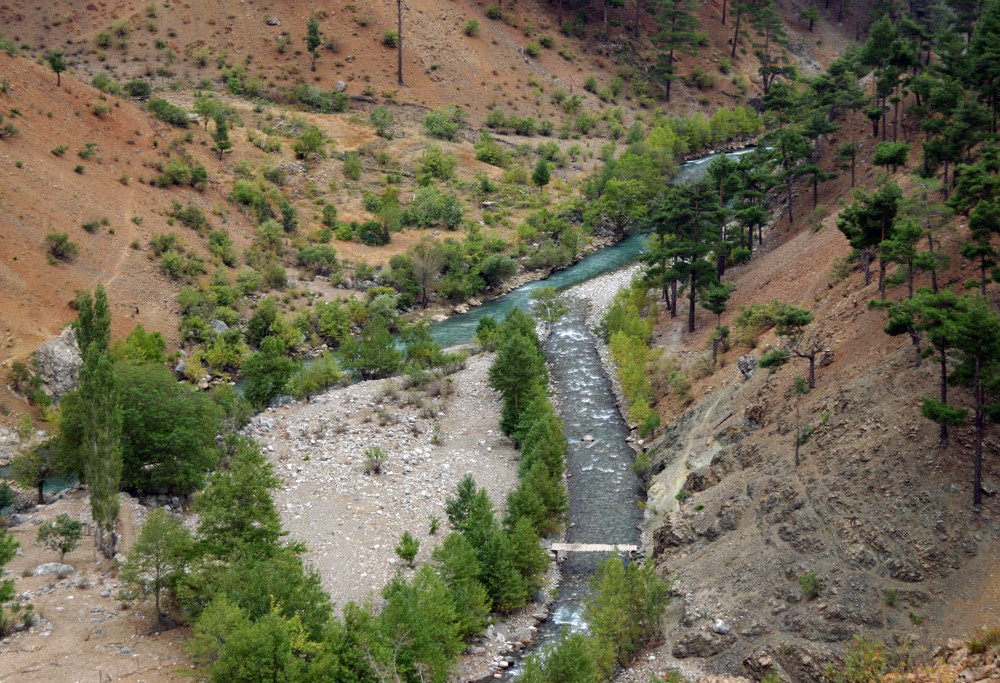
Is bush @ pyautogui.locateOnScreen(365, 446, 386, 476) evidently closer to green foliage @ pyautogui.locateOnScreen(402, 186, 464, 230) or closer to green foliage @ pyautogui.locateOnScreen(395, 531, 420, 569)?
green foliage @ pyautogui.locateOnScreen(395, 531, 420, 569)

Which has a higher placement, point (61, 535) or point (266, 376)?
point (266, 376)

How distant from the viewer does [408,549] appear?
1512 inches

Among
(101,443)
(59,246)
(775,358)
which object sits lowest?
(101,443)

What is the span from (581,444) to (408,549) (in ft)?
54.2

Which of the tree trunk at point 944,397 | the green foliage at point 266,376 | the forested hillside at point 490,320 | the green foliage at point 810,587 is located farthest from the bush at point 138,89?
Answer: the green foliage at point 810,587

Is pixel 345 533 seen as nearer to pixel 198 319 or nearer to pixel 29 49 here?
pixel 198 319

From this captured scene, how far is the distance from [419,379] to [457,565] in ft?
73.0

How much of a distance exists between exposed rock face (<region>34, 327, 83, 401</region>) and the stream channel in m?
24.9

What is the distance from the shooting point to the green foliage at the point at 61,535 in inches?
1484

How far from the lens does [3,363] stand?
5619 centimetres

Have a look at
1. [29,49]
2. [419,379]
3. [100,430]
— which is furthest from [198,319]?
[29,49]

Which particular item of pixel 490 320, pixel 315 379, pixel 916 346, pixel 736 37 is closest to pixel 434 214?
pixel 490 320

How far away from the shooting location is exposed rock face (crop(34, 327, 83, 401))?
185 feet

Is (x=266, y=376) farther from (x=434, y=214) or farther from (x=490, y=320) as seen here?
(x=434, y=214)
